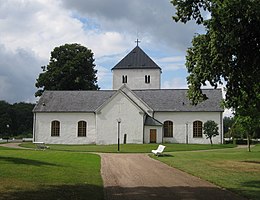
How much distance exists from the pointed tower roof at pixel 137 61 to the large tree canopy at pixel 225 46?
56.5m

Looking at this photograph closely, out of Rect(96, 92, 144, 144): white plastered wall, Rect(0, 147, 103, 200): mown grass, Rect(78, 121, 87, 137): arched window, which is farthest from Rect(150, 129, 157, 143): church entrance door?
Rect(0, 147, 103, 200): mown grass

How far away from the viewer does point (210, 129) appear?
5422 cm

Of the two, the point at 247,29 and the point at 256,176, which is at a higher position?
the point at 247,29

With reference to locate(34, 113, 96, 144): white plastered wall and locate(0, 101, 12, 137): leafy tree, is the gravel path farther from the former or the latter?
locate(0, 101, 12, 137): leafy tree

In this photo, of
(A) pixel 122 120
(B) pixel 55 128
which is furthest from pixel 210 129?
(B) pixel 55 128

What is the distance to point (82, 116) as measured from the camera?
59781 millimetres

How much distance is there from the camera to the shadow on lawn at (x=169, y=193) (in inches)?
466

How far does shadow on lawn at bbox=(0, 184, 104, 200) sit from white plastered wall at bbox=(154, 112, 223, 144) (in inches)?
1816

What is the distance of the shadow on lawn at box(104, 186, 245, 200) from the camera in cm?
1184

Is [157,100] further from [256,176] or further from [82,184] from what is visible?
[82,184]

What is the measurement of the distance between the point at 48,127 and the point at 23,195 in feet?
163

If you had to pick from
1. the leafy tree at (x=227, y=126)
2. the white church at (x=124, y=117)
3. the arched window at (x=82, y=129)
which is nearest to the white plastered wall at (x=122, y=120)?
the white church at (x=124, y=117)

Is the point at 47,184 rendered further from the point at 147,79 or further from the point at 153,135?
the point at 147,79

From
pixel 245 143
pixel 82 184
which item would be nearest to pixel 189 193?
pixel 82 184
